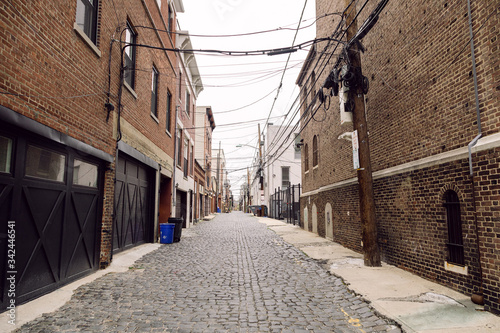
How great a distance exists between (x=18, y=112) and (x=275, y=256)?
7769 mm

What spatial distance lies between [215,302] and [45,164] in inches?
149

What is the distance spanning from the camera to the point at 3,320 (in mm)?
4207

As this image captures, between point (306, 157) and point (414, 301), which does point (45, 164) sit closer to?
point (414, 301)

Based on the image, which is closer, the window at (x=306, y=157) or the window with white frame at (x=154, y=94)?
the window with white frame at (x=154, y=94)

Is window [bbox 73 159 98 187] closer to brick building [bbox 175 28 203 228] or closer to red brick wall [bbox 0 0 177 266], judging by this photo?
red brick wall [bbox 0 0 177 266]

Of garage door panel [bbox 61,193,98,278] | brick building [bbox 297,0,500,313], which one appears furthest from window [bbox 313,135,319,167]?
garage door panel [bbox 61,193,98,278]

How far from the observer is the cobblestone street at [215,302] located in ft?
14.3

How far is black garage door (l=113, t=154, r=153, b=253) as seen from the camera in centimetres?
955

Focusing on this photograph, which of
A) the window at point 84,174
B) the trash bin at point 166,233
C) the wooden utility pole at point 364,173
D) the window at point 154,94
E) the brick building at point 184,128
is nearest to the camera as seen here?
the window at point 84,174

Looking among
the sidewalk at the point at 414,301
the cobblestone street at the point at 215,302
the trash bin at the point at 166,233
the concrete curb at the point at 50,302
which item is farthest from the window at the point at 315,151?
the concrete curb at the point at 50,302

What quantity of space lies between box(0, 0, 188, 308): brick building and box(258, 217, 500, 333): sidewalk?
5565 mm

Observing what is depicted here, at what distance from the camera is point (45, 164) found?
18.5 ft

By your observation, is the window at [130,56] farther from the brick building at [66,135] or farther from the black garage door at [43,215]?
the black garage door at [43,215]

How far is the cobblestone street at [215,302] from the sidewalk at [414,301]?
242 millimetres
